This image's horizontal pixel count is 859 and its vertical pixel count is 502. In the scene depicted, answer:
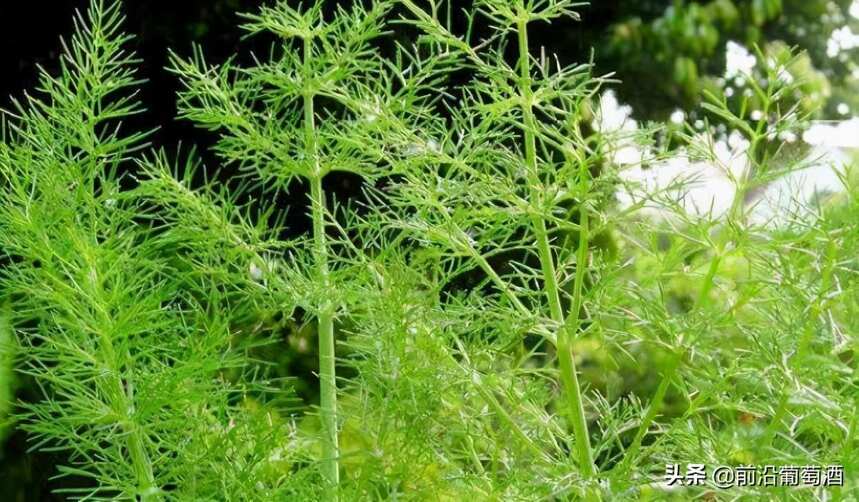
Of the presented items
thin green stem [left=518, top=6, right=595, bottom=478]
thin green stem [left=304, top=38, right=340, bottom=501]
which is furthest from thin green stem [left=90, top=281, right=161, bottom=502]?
thin green stem [left=518, top=6, right=595, bottom=478]

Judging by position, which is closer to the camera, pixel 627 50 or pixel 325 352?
pixel 325 352

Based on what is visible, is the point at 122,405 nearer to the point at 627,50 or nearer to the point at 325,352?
the point at 325,352

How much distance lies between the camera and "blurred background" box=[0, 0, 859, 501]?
1.89m

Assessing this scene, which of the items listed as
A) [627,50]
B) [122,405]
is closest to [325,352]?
[122,405]

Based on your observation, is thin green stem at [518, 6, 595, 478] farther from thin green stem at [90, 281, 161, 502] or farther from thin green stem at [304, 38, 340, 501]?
thin green stem at [90, 281, 161, 502]

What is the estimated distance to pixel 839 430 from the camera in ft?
2.53

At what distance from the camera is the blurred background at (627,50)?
6.21 feet

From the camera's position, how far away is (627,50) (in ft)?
7.84

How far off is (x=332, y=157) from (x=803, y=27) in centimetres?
220

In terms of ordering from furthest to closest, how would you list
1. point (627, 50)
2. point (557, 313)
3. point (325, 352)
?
point (627, 50)
point (325, 352)
point (557, 313)

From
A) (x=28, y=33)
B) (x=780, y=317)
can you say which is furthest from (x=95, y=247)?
(x=28, y=33)

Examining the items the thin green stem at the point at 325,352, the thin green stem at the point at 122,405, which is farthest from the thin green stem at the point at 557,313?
the thin green stem at the point at 122,405

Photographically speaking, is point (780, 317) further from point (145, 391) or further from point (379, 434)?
A: point (145, 391)

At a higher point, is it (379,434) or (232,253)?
(232,253)
